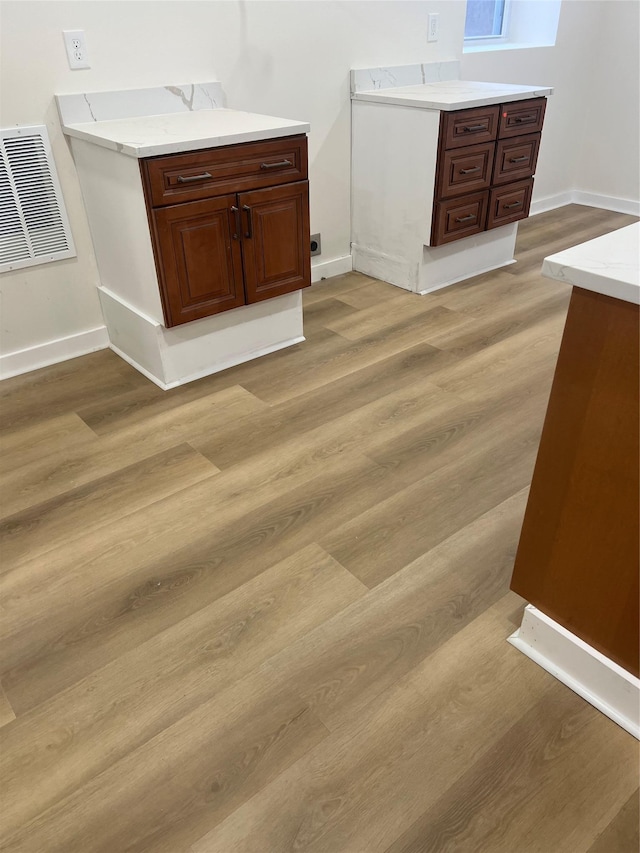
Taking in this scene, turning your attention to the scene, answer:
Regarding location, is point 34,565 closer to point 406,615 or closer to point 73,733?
point 73,733

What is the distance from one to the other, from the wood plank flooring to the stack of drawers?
3.12ft

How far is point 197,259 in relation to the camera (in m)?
2.34

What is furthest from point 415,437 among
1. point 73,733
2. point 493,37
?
point 493,37

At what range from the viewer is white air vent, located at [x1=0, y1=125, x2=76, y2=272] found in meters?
2.30

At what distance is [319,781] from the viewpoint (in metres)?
1.25

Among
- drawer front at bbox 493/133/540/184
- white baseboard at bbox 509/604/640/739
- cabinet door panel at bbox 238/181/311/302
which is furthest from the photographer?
drawer front at bbox 493/133/540/184

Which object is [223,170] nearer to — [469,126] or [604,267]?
[469,126]

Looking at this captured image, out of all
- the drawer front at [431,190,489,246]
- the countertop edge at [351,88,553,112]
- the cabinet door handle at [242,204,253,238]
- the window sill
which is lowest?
the drawer front at [431,190,489,246]

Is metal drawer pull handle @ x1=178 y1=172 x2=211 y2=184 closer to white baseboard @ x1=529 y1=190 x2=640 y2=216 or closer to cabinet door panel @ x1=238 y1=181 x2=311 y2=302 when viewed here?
cabinet door panel @ x1=238 y1=181 x2=311 y2=302

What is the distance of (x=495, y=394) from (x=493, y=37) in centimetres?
303

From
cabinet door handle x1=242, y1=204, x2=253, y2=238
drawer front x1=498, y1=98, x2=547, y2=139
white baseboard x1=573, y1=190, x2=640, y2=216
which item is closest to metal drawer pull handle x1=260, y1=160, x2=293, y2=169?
cabinet door handle x1=242, y1=204, x2=253, y2=238

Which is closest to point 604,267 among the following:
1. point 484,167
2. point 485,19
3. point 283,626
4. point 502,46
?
point 283,626

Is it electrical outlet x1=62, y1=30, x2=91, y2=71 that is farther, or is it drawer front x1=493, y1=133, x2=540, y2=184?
drawer front x1=493, y1=133, x2=540, y2=184

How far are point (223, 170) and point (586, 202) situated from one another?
3532mm
